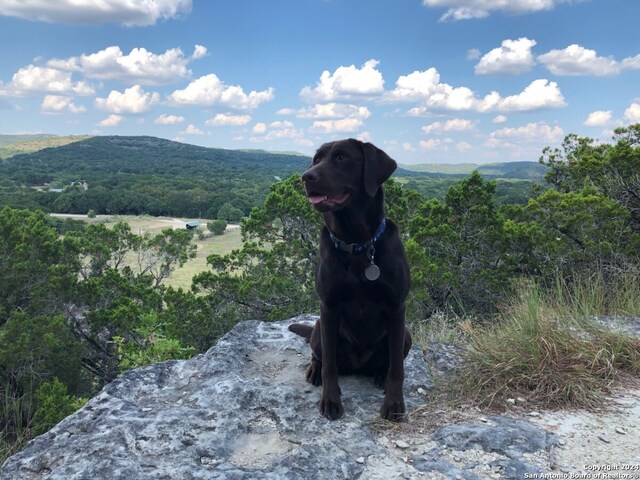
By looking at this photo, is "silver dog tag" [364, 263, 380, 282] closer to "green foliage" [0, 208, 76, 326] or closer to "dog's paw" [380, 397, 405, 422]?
"dog's paw" [380, 397, 405, 422]

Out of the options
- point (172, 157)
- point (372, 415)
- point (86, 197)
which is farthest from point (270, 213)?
point (172, 157)

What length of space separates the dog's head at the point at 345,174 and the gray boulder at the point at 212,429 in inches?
44.7

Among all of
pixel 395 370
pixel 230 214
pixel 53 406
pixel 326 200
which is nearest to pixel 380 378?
pixel 395 370

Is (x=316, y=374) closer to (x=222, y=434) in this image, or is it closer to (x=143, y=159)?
(x=222, y=434)

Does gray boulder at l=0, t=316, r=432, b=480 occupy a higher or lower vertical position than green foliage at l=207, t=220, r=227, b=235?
higher

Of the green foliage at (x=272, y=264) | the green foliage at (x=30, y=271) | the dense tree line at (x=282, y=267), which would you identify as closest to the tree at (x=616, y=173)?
the dense tree line at (x=282, y=267)

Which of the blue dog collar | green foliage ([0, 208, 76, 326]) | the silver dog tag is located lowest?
green foliage ([0, 208, 76, 326])

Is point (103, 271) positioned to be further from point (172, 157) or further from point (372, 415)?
point (172, 157)

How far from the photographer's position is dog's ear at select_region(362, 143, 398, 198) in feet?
8.28

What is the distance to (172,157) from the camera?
13388cm

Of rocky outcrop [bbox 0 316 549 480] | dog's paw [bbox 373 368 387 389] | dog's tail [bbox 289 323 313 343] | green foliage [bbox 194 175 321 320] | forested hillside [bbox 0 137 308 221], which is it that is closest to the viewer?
rocky outcrop [bbox 0 316 549 480]

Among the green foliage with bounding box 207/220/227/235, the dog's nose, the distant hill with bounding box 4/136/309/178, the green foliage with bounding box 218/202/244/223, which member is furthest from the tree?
the distant hill with bounding box 4/136/309/178

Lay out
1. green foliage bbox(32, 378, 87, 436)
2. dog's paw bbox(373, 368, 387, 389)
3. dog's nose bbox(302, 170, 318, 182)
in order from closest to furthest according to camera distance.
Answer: dog's nose bbox(302, 170, 318, 182) → dog's paw bbox(373, 368, 387, 389) → green foliage bbox(32, 378, 87, 436)

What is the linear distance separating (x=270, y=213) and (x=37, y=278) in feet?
17.2
